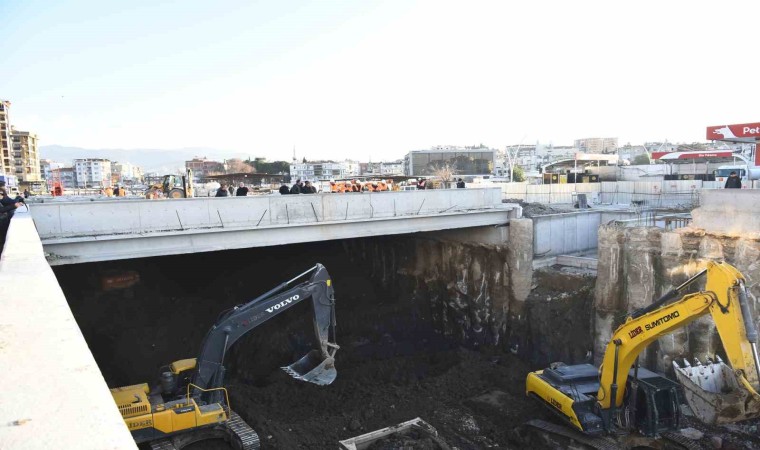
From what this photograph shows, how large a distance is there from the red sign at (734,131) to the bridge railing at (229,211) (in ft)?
82.5

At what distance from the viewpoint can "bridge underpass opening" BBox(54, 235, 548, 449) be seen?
46.1ft

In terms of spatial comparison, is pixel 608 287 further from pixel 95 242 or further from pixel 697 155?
pixel 697 155

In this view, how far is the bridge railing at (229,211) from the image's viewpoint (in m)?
13.1

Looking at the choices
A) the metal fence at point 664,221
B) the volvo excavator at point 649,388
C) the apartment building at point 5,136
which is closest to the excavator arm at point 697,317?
the volvo excavator at point 649,388

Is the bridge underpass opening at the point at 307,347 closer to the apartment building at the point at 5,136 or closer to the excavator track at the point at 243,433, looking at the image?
the excavator track at the point at 243,433

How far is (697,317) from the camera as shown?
10.0 metres

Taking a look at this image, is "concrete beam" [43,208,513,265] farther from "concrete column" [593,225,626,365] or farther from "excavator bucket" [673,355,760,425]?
"excavator bucket" [673,355,760,425]

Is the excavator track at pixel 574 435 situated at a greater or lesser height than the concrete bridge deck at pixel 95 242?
lesser

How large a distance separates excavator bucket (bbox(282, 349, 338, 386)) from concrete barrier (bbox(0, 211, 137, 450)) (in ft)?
26.1

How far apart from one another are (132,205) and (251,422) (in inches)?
251

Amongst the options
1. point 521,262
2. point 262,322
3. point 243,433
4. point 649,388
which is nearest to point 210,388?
point 243,433

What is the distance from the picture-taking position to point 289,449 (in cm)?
1190

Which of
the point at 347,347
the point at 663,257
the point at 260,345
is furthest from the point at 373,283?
the point at 663,257

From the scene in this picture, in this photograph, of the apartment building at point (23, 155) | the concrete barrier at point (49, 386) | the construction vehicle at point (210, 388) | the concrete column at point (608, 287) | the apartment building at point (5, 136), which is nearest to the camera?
the concrete barrier at point (49, 386)
